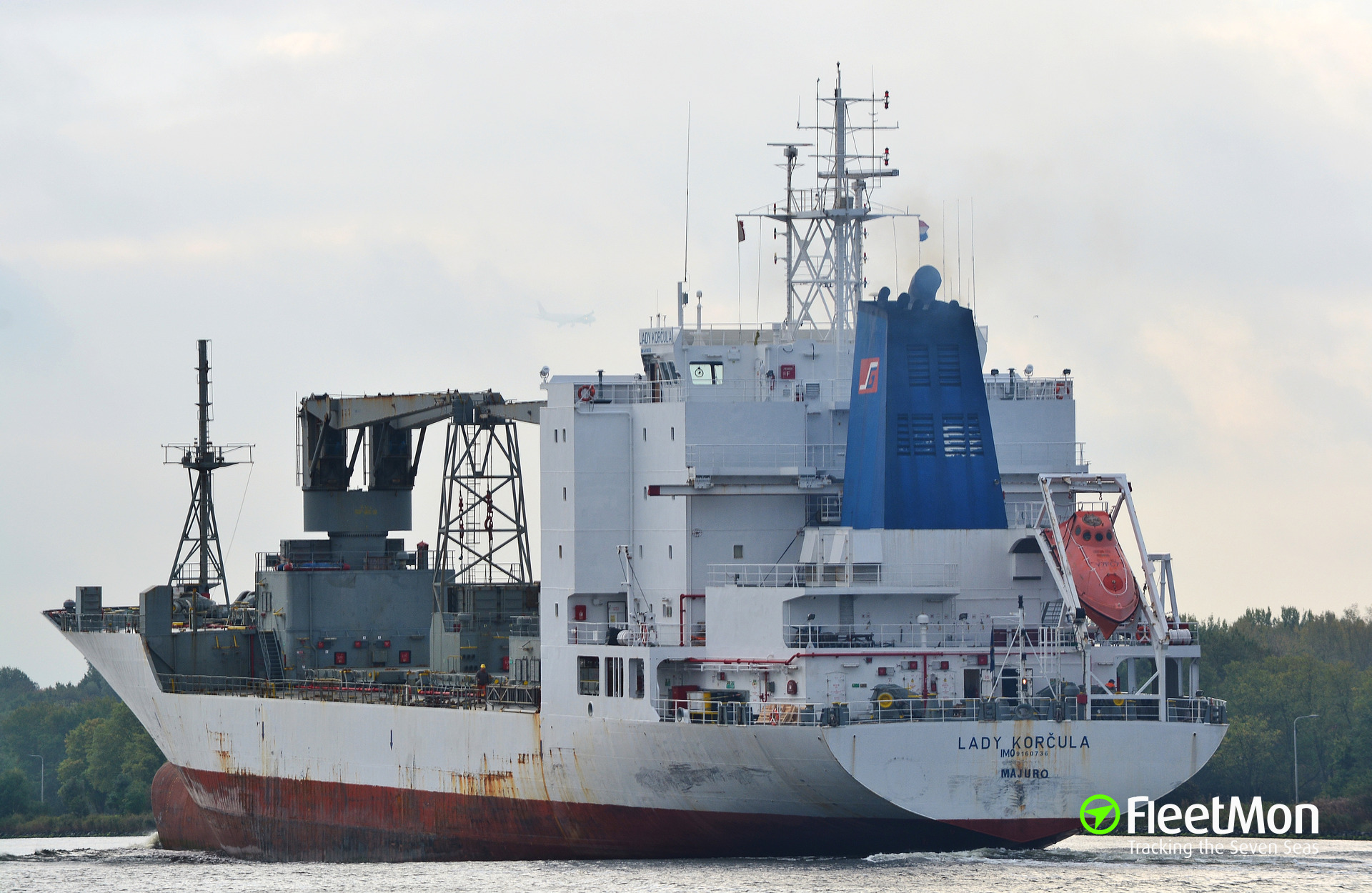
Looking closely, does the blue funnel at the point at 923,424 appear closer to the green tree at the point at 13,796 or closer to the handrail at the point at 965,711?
the handrail at the point at 965,711

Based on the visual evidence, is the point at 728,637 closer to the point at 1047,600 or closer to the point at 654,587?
the point at 654,587

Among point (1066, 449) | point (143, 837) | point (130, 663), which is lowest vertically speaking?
point (143, 837)

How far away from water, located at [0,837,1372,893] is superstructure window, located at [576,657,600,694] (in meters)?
3.38

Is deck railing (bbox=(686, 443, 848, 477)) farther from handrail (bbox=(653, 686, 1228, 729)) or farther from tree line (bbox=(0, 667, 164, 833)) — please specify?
tree line (bbox=(0, 667, 164, 833))

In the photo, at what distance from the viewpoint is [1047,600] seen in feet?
134

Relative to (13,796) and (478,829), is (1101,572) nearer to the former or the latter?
(478,829)

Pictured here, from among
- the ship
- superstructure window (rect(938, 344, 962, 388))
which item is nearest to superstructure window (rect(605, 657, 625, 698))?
the ship

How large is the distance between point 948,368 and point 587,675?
Result: 9.29 m

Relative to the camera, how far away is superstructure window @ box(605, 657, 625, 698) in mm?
41156

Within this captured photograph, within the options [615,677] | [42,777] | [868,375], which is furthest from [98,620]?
[42,777]

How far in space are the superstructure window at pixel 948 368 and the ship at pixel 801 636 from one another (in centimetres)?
7

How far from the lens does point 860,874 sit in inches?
1470

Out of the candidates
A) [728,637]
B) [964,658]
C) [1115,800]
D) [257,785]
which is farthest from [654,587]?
[257,785]

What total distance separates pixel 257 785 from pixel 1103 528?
2375 centimetres
